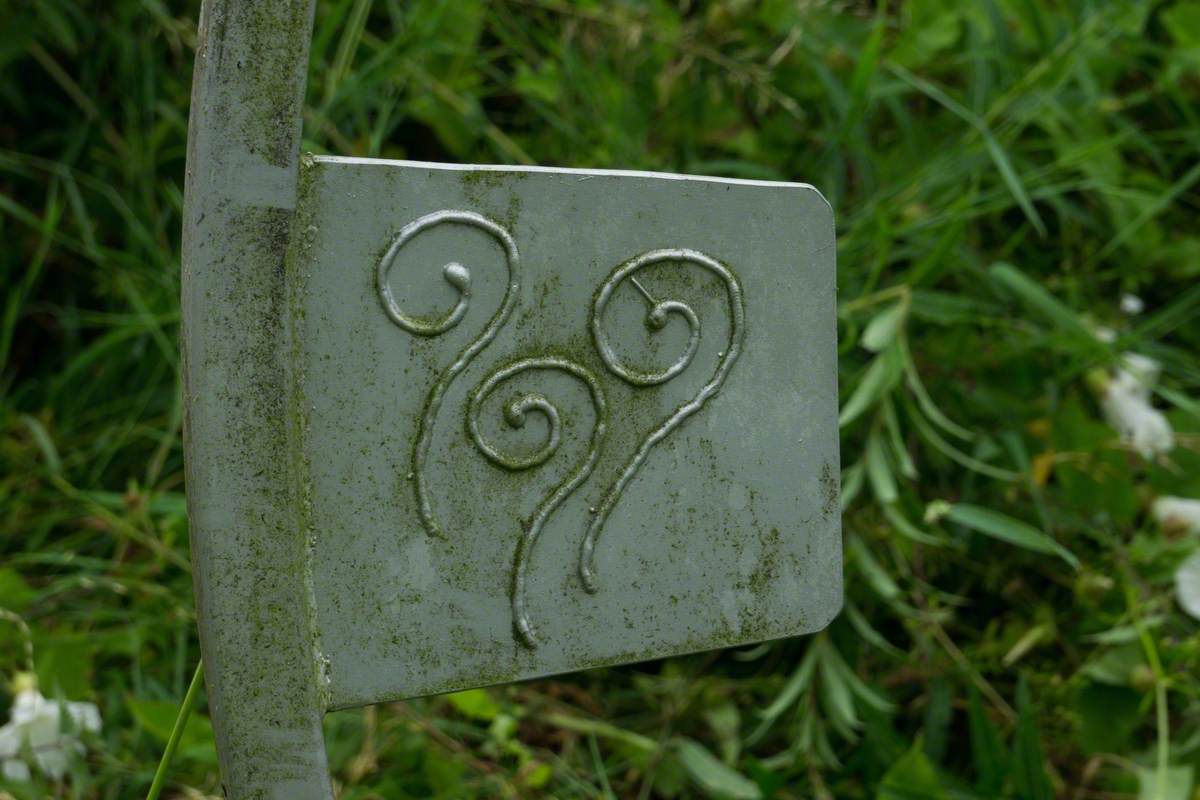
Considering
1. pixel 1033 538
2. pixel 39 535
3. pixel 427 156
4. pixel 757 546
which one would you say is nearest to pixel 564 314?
pixel 757 546

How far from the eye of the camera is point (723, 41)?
1.49m

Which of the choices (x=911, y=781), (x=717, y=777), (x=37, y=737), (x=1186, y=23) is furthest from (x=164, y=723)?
(x=1186, y=23)

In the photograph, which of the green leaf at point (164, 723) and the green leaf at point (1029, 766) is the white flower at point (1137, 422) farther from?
the green leaf at point (164, 723)

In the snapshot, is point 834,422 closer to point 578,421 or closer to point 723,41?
point 578,421

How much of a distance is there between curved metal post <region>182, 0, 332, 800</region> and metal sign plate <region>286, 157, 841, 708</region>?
0.01m

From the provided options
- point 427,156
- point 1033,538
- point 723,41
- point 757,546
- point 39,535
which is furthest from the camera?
point 427,156

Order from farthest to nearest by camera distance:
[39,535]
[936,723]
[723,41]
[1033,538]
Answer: [723,41]
[39,535]
[936,723]
[1033,538]

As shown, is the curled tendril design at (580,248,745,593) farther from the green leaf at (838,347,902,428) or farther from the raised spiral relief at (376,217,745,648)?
the green leaf at (838,347,902,428)

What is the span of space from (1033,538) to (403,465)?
68cm

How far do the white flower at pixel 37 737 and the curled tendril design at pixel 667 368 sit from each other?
1.89 feet

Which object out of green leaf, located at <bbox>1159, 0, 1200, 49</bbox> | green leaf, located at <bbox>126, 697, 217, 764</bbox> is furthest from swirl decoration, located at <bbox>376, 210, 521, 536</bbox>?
green leaf, located at <bbox>1159, 0, 1200, 49</bbox>

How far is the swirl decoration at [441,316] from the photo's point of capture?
1.79 feet

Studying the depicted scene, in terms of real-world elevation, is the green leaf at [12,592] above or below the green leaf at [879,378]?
below

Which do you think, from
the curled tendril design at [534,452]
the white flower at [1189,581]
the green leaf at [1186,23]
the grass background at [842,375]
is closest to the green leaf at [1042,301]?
the grass background at [842,375]
